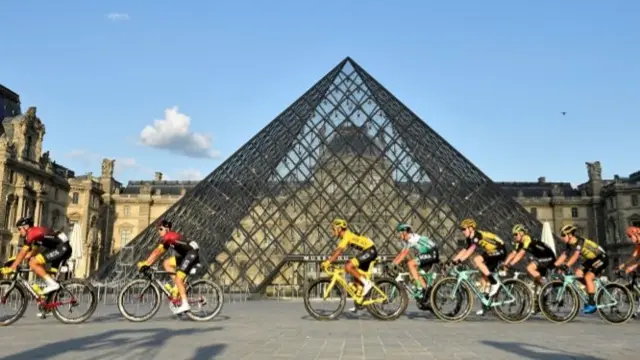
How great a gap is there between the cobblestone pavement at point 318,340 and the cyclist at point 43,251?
781mm

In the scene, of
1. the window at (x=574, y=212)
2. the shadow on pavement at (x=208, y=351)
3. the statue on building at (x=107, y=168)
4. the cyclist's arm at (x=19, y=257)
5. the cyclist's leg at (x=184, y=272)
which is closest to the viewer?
the shadow on pavement at (x=208, y=351)

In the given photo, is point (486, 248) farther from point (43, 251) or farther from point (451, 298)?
point (43, 251)

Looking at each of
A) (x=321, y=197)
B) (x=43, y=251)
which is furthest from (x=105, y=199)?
(x=43, y=251)

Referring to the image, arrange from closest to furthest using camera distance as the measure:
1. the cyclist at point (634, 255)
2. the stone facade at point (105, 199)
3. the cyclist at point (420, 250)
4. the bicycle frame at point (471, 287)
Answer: the bicycle frame at point (471, 287)
the cyclist at point (420, 250)
the cyclist at point (634, 255)
the stone facade at point (105, 199)

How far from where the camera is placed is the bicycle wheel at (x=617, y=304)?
9.09m

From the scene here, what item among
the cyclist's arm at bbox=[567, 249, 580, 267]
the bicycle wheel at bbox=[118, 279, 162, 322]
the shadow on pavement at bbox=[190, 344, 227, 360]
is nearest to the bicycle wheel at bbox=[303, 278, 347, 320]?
the bicycle wheel at bbox=[118, 279, 162, 322]

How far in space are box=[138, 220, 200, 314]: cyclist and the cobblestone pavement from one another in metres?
0.47

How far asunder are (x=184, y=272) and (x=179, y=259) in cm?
39

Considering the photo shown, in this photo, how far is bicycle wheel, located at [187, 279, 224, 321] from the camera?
905cm

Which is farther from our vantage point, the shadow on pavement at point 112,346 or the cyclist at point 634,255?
the cyclist at point 634,255

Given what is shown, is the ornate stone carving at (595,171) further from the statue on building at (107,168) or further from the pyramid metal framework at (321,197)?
the statue on building at (107,168)

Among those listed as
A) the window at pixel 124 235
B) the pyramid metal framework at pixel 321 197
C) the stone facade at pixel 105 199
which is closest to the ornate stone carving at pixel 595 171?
the stone facade at pixel 105 199

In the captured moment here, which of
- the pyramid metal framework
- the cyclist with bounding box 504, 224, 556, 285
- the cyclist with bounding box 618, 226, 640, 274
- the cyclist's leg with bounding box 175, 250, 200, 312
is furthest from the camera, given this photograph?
the pyramid metal framework

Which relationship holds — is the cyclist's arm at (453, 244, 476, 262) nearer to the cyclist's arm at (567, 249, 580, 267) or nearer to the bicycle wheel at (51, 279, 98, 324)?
the cyclist's arm at (567, 249, 580, 267)
